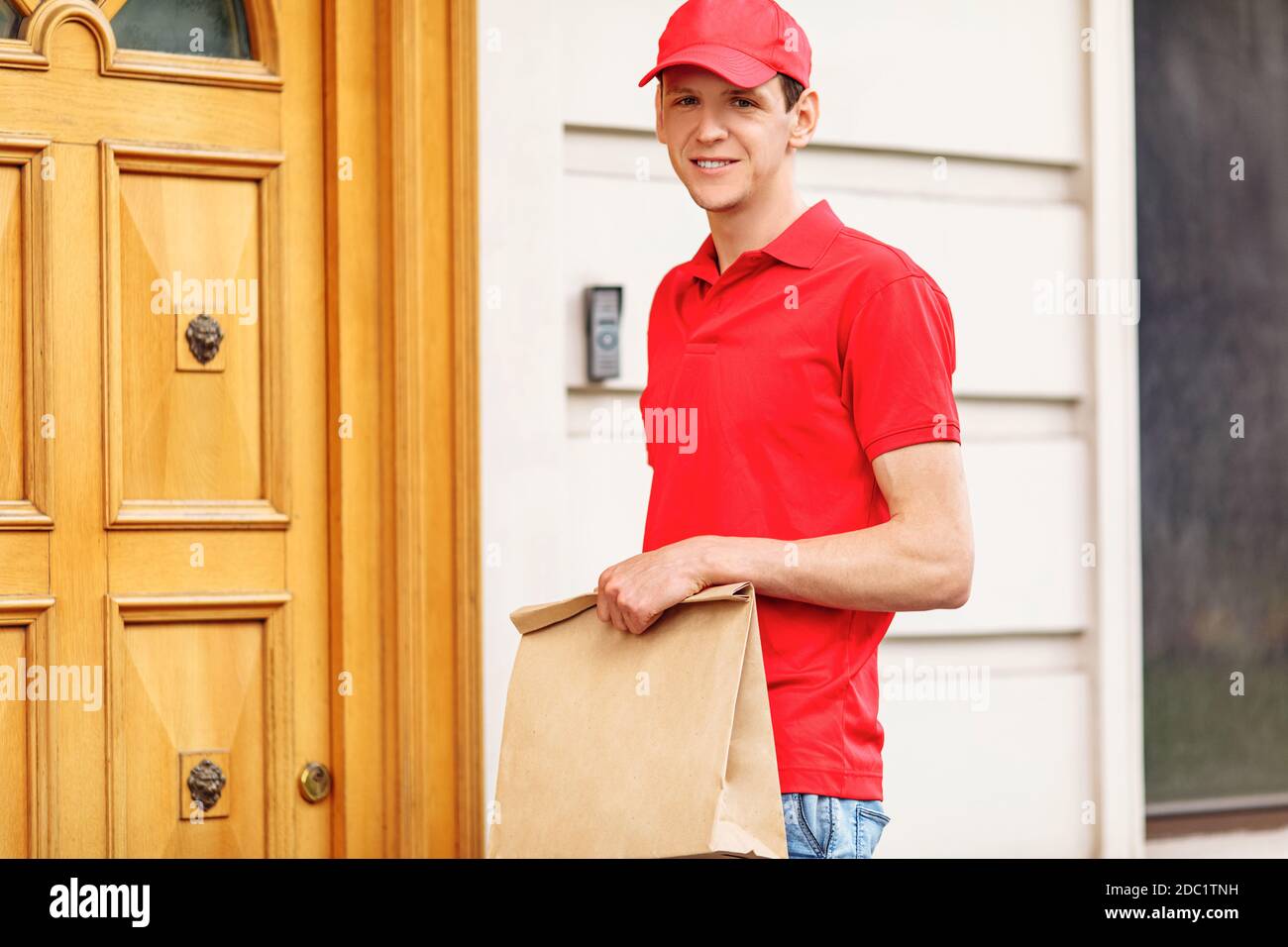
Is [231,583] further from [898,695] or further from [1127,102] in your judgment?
[1127,102]

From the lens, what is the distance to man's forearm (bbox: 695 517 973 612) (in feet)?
6.66

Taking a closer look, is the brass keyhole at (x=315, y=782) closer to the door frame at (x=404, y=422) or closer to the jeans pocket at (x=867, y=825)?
the door frame at (x=404, y=422)

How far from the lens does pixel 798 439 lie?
211 cm

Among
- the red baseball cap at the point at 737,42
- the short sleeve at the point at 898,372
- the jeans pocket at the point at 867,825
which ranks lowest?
the jeans pocket at the point at 867,825

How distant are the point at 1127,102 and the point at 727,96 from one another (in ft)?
8.05

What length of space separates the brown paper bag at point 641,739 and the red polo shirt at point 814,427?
12 cm

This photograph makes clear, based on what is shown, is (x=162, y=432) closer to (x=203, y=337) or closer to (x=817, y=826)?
(x=203, y=337)

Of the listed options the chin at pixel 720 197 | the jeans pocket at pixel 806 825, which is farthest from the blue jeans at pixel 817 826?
the chin at pixel 720 197

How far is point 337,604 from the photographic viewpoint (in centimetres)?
362

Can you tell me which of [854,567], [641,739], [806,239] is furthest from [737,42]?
[641,739]

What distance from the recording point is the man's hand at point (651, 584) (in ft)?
6.72

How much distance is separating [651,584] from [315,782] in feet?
6.14
